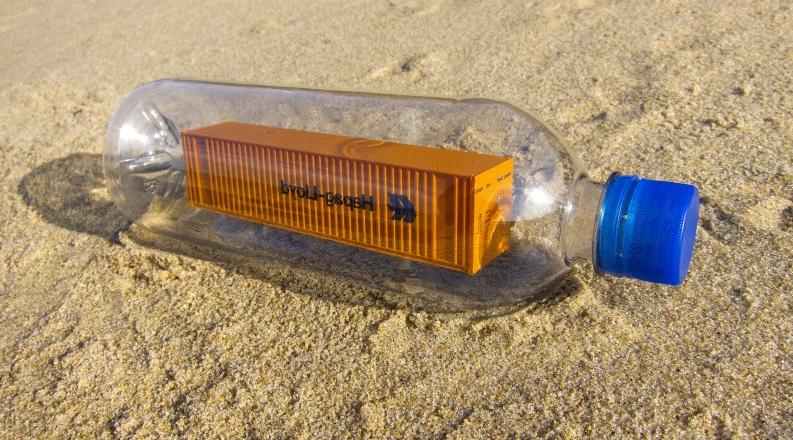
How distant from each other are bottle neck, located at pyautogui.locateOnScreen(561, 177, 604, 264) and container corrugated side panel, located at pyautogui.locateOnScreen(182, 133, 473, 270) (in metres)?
0.32

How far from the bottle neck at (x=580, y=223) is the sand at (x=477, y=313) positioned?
117mm

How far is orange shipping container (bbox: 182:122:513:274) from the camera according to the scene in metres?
1.77

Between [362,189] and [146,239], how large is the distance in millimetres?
995

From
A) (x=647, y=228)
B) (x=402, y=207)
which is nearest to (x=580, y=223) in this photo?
(x=647, y=228)

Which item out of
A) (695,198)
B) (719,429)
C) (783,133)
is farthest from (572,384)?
(783,133)

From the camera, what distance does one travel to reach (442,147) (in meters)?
2.30

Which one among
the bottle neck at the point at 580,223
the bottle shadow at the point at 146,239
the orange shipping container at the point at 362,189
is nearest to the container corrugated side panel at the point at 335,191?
the orange shipping container at the point at 362,189

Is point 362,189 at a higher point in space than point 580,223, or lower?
higher

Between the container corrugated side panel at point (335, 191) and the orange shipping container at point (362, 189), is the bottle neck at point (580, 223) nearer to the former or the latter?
the orange shipping container at point (362, 189)

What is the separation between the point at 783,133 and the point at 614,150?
61 centimetres

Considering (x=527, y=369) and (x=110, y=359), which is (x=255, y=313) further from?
(x=527, y=369)

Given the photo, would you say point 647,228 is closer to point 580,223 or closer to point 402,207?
point 580,223

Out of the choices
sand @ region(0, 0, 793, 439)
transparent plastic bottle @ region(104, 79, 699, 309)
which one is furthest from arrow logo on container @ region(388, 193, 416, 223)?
sand @ region(0, 0, 793, 439)

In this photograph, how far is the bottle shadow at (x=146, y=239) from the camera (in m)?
1.94
